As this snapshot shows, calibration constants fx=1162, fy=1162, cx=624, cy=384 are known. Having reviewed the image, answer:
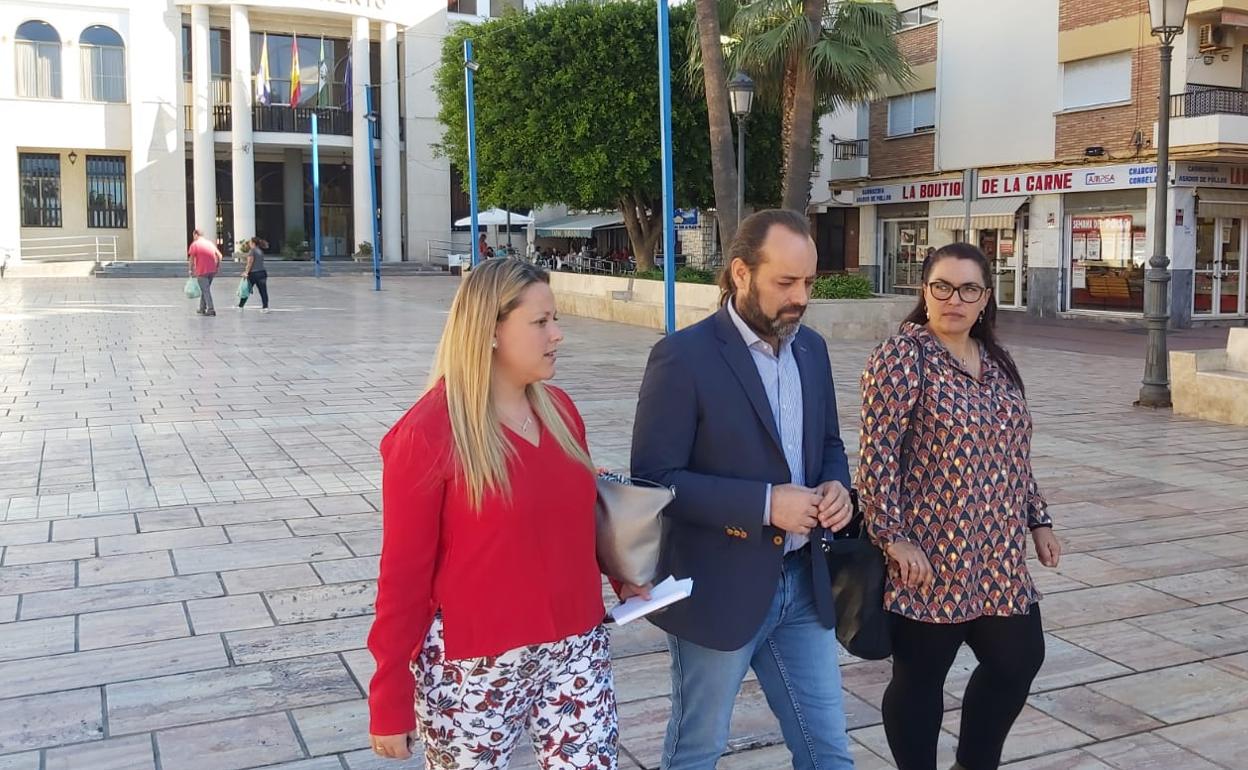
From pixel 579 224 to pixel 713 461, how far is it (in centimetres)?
3836

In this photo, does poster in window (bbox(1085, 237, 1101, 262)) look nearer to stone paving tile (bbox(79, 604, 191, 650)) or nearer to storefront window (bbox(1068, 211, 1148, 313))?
storefront window (bbox(1068, 211, 1148, 313))

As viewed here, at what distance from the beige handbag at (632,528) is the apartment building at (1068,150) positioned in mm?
16349

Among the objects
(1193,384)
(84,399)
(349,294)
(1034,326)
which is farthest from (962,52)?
(84,399)

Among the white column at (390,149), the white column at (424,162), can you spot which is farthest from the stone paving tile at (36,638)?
the white column at (424,162)

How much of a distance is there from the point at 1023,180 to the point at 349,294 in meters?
16.9

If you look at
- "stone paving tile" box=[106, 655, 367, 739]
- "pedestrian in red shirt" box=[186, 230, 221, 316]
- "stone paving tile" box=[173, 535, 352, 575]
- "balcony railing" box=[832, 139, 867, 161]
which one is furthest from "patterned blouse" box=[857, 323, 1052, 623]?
"balcony railing" box=[832, 139, 867, 161]

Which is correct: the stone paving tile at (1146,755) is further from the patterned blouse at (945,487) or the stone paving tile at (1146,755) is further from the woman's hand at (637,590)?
the woman's hand at (637,590)

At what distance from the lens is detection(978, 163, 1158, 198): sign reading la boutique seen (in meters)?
22.9

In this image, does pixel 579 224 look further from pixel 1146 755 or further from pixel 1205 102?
pixel 1146 755

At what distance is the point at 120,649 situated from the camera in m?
4.55

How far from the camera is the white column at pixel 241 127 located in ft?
131

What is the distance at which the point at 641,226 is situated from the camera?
24953 millimetres

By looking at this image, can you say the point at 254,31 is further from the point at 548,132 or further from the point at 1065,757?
the point at 1065,757

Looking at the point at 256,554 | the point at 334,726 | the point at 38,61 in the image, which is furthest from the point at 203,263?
the point at 38,61
